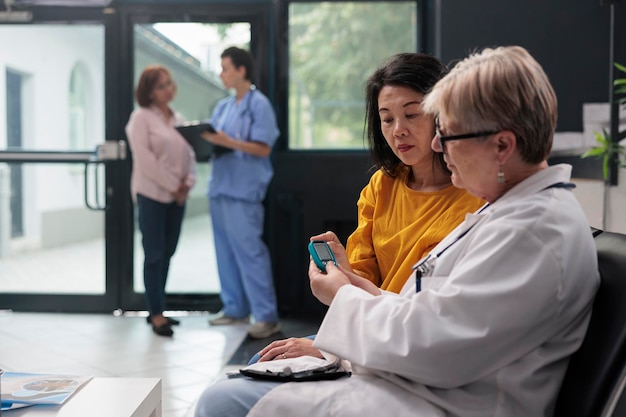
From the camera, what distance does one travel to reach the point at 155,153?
13.6 ft

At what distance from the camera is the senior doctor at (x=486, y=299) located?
3.64 feet

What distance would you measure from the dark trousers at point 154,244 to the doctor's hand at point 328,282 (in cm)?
284

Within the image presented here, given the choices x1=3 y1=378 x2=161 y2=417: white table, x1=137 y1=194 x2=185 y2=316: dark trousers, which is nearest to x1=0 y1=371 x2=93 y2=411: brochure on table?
x1=3 y1=378 x2=161 y2=417: white table

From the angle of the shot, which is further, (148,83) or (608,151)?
(148,83)

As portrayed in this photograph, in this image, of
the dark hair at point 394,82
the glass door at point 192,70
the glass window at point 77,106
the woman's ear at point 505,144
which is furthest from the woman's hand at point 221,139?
the woman's ear at point 505,144

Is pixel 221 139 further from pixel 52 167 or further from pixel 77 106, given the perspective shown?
pixel 52 167

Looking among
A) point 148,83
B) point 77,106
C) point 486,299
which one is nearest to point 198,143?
point 148,83

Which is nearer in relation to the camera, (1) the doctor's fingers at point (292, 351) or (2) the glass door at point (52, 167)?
(1) the doctor's fingers at point (292, 351)

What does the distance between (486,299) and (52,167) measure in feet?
13.6

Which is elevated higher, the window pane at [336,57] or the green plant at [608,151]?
the window pane at [336,57]

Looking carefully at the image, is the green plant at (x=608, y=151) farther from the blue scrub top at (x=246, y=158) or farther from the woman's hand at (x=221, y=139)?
the woman's hand at (x=221, y=139)

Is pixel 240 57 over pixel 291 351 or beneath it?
over

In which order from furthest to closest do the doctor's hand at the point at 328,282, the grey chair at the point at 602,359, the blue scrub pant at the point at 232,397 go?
the doctor's hand at the point at 328,282, the blue scrub pant at the point at 232,397, the grey chair at the point at 602,359

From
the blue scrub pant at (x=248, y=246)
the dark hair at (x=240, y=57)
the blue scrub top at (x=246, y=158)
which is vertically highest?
the dark hair at (x=240, y=57)
